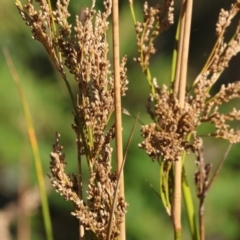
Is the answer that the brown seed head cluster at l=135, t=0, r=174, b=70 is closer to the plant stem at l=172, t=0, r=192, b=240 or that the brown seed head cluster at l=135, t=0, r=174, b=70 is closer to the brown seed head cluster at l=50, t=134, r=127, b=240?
the plant stem at l=172, t=0, r=192, b=240

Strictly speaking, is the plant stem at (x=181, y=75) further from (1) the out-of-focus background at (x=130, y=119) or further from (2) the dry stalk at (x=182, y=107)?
(1) the out-of-focus background at (x=130, y=119)

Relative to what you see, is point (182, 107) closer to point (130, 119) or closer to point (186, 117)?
point (186, 117)

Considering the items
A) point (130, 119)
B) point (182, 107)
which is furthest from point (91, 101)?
point (130, 119)

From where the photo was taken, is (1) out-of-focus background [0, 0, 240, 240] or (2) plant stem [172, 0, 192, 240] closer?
(2) plant stem [172, 0, 192, 240]

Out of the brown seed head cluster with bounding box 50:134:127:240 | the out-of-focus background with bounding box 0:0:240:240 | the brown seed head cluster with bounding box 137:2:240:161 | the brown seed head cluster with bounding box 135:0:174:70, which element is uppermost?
the out-of-focus background with bounding box 0:0:240:240

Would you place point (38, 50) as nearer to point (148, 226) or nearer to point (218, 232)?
point (148, 226)

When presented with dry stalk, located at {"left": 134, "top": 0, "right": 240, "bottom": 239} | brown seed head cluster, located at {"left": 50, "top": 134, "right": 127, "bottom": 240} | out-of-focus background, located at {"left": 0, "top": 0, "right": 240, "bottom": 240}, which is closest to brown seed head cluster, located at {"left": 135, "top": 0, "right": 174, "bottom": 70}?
dry stalk, located at {"left": 134, "top": 0, "right": 240, "bottom": 239}

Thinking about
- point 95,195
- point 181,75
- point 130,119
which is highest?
point 130,119

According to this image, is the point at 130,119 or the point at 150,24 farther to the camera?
the point at 130,119

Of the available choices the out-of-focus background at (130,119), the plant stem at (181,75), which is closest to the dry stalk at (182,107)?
the plant stem at (181,75)
